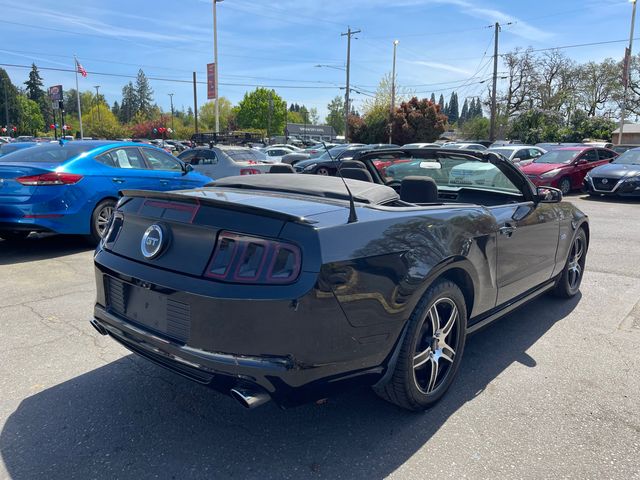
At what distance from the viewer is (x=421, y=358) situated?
281 cm

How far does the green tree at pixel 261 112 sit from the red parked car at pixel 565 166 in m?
80.1

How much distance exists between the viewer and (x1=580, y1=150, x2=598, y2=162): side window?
1578 centimetres

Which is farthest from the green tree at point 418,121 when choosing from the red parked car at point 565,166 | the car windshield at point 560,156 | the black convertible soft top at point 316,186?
the black convertible soft top at point 316,186

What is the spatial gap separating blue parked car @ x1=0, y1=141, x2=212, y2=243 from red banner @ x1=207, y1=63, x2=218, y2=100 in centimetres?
2410

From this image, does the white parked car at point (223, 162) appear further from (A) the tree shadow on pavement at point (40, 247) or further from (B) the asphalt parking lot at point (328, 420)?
(B) the asphalt parking lot at point (328, 420)

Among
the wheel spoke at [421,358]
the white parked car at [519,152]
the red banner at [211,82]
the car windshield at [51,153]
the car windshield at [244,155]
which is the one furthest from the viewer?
the red banner at [211,82]

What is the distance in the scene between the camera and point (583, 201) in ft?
46.1

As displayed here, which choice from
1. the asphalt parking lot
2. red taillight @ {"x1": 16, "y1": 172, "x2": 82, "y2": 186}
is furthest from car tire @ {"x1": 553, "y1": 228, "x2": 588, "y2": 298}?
red taillight @ {"x1": 16, "y1": 172, "x2": 82, "y2": 186}

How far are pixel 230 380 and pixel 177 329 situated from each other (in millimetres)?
383

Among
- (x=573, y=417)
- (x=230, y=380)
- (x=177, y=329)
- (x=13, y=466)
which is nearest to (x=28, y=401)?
(x=13, y=466)

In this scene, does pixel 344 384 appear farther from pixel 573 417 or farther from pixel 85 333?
pixel 85 333

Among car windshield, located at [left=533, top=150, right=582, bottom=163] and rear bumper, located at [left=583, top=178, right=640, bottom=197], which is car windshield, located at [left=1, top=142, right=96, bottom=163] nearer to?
rear bumper, located at [left=583, top=178, right=640, bottom=197]

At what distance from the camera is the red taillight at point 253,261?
7.28 feet

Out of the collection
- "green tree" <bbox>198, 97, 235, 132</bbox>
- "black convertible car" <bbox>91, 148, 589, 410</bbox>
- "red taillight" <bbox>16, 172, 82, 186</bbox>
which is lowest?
"black convertible car" <bbox>91, 148, 589, 410</bbox>
